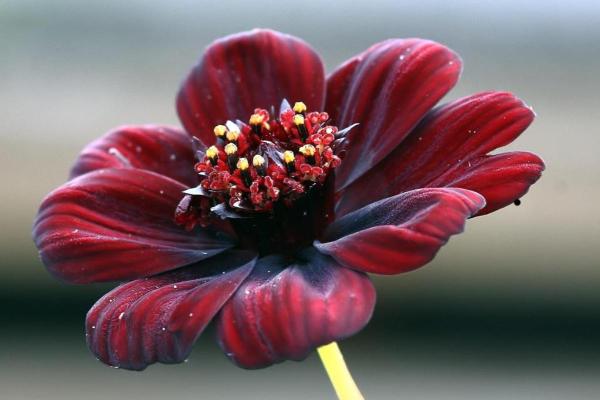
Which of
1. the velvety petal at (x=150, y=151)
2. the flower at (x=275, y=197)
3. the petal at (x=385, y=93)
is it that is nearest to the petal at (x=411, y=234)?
the flower at (x=275, y=197)

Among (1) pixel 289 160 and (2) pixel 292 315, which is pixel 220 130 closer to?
(1) pixel 289 160

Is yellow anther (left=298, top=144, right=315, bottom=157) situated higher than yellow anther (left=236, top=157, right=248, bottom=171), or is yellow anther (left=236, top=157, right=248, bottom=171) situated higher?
yellow anther (left=298, top=144, right=315, bottom=157)

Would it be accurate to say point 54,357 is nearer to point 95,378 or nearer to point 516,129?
point 95,378

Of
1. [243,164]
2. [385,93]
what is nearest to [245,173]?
[243,164]

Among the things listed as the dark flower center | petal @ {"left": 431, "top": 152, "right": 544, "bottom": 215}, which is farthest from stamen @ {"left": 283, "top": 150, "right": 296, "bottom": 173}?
petal @ {"left": 431, "top": 152, "right": 544, "bottom": 215}

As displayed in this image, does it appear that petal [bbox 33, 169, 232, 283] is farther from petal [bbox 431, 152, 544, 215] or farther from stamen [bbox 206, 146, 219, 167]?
petal [bbox 431, 152, 544, 215]

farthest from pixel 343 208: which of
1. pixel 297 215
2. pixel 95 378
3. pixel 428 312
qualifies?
pixel 95 378
